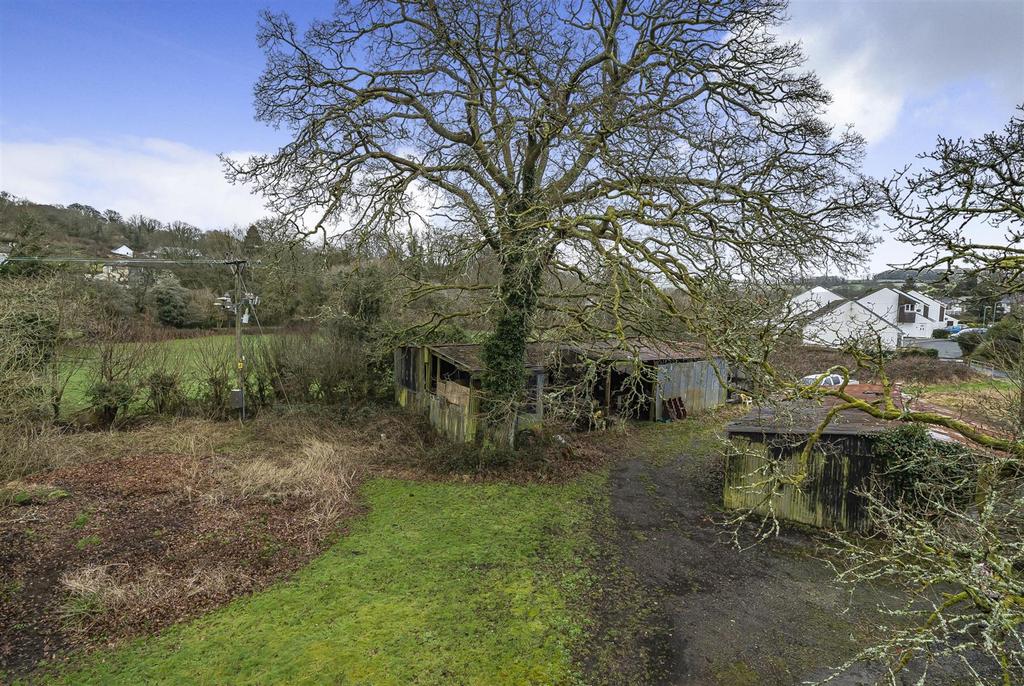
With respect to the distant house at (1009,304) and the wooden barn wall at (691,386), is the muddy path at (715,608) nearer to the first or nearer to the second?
the distant house at (1009,304)

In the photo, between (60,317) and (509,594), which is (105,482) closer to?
(60,317)

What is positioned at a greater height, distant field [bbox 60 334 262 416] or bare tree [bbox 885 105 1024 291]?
bare tree [bbox 885 105 1024 291]

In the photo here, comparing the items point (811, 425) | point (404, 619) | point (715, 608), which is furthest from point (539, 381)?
point (404, 619)

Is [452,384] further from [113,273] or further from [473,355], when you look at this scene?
[113,273]

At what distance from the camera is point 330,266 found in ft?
50.9

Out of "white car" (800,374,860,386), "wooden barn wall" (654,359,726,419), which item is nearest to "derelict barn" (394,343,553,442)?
"white car" (800,374,860,386)

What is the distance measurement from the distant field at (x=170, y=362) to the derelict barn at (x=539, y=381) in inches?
208

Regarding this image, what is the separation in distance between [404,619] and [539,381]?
24.3 feet

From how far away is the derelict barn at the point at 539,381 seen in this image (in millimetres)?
11922

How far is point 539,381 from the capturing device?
12.7 m

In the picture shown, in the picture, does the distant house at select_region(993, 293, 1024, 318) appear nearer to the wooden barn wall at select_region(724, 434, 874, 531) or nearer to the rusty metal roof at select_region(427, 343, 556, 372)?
the wooden barn wall at select_region(724, 434, 874, 531)

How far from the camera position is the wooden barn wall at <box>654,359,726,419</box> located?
17.0 m

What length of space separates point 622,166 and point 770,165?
300cm

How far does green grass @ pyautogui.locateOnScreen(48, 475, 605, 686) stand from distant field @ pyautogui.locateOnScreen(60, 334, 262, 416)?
30.4 ft
